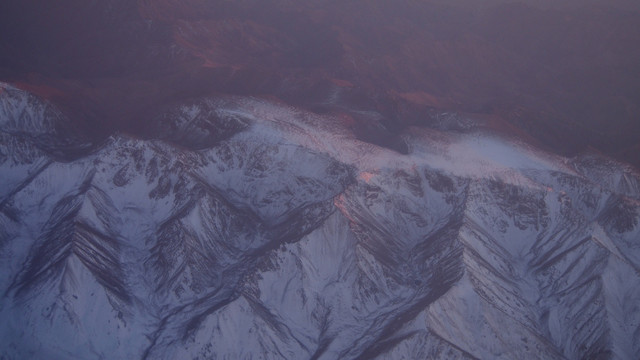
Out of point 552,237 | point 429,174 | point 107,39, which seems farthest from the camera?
point 107,39

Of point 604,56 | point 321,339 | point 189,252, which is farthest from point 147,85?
point 604,56

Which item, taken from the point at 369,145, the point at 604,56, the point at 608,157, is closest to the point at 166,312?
the point at 369,145

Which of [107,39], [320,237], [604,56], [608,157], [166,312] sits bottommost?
[166,312]

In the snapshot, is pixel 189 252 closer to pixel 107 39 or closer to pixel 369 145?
pixel 369 145

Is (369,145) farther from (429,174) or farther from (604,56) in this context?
(604,56)

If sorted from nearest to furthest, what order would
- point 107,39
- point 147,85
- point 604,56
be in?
point 147,85, point 107,39, point 604,56

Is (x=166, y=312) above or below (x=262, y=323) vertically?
below

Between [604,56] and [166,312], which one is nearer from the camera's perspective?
[166,312]
